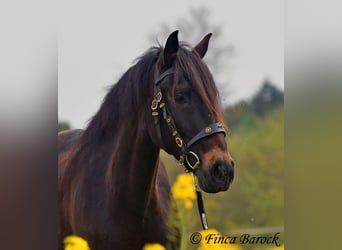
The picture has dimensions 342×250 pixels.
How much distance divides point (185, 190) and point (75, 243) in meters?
0.43

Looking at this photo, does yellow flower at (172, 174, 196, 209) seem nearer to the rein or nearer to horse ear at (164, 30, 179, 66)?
the rein

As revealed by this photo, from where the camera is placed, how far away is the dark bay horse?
183cm

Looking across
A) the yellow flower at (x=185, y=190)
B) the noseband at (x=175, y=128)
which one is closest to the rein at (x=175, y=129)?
the noseband at (x=175, y=128)

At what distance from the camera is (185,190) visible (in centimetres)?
204

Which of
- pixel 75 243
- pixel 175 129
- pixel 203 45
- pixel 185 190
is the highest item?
pixel 203 45

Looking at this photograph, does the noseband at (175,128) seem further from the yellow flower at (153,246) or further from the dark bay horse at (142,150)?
the yellow flower at (153,246)

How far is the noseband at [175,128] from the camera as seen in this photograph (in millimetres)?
1806

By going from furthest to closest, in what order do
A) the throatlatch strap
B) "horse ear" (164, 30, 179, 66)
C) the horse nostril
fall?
the throatlatch strap → "horse ear" (164, 30, 179, 66) → the horse nostril

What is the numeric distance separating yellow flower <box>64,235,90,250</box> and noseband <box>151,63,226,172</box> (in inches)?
17.8

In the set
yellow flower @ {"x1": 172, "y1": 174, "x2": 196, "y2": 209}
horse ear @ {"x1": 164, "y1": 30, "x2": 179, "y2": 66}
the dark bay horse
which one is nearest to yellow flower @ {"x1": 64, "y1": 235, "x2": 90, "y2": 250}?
the dark bay horse

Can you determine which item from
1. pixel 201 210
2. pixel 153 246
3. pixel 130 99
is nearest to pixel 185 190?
pixel 201 210

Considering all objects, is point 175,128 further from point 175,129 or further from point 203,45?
point 203,45

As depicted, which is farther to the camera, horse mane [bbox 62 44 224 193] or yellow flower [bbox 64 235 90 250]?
yellow flower [bbox 64 235 90 250]

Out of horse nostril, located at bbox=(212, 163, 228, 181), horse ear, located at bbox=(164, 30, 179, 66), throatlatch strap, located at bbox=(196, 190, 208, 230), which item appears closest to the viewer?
horse nostril, located at bbox=(212, 163, 228, 181)
